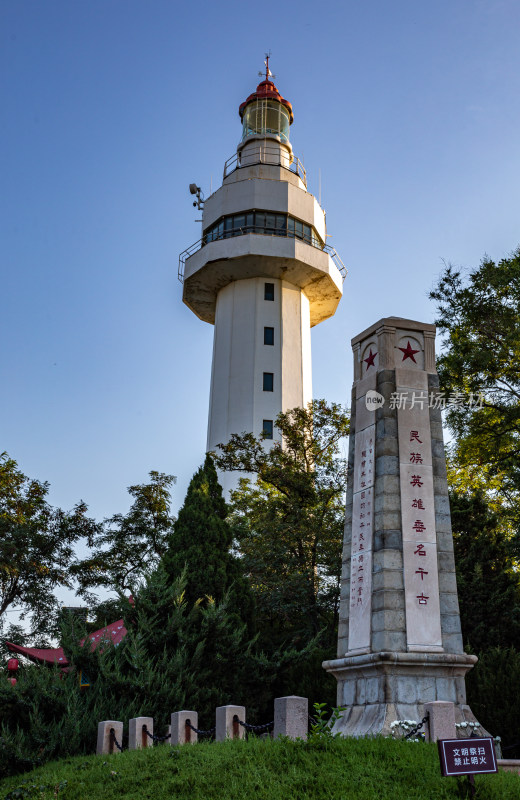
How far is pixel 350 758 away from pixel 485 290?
14.4 m

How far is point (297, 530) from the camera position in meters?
20.7

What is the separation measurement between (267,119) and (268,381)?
52.4 ft

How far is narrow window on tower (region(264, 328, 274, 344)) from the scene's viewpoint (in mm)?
37031

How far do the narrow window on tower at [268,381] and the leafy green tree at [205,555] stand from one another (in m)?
16.7

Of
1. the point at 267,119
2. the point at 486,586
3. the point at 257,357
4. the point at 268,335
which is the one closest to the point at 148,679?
the point at 486,586

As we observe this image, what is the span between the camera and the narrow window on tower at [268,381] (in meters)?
35.9

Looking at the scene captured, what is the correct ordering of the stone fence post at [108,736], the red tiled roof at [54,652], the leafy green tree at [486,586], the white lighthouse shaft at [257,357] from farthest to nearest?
the white lighthouse shaft at [257,357], the red tiled roof at [54,652], the leafy green tree at [486,586], the stone fence post at [108,736]

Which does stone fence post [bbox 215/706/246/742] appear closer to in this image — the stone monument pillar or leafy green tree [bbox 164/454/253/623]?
the stone monument pillar

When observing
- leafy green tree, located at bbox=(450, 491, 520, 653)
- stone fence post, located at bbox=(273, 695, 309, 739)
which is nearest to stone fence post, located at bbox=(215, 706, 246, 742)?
stone fence post, located at bbox=(273, 695, 309, 739)

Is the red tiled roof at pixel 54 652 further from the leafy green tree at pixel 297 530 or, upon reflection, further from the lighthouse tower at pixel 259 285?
the lighthouse tower at pixel 259 285

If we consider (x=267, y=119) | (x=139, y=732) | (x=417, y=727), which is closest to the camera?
(x=417, y=727)

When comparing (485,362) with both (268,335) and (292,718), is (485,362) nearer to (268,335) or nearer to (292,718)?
(292,718)

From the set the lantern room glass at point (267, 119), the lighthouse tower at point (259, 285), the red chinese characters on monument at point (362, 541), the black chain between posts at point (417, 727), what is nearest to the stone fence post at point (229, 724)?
the red chinese characters on monument at point (362, 541)

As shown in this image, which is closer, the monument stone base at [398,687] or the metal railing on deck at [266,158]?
the monument stone base at [398,687]
